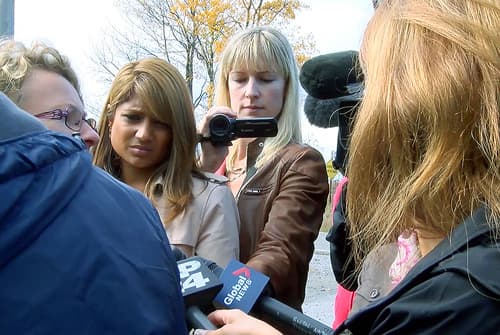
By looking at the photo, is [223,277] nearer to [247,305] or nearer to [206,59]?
[247,305]

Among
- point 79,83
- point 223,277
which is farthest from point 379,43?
point 79,83

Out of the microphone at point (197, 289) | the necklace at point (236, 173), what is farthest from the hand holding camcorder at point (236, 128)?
the microphone at point (197, 289)

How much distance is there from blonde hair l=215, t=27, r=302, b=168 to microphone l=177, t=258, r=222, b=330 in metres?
0.88

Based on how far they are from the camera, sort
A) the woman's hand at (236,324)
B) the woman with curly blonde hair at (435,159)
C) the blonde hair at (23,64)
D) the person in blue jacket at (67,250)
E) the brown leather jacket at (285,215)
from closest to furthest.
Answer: the person in blue jacket at (67,250)
the woman with curly blonde hair at (435,159)
the woman's hand at (236,324)
the blonde hair at (23,64)
the brown leather jacket at (285,215)

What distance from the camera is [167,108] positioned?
1964mm

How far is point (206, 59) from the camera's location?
1393 cm

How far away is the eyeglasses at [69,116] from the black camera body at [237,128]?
1.55ft

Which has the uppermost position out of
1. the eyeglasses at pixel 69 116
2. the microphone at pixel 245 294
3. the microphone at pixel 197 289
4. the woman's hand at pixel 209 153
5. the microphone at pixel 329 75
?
the microphone at pixel 329 75

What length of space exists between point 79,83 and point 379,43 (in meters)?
1.03

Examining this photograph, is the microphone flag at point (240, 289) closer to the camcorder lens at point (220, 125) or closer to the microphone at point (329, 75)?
the camcorder lens at point (220, 125)

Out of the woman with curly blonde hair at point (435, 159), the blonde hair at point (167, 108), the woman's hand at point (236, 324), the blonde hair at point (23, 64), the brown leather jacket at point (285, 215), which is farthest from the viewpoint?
the blonde hair at point (167, 108)

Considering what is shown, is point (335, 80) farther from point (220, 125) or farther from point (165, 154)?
point (165, 154)

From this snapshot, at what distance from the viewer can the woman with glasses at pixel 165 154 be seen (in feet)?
5.98

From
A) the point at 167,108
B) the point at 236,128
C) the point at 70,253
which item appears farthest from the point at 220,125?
the point at 70,253
